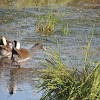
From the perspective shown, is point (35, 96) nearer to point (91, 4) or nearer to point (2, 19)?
point (2, 19)

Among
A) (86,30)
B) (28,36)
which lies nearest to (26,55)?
(28,36)

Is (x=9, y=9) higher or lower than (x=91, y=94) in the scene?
lower

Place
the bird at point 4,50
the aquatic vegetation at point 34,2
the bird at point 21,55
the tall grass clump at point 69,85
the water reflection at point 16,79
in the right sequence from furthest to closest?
the aquatic vegetation at point 34,2
the bird at point 4,50
the bird at point 21,55
the water reflection at point 16,79
the tall grass clump at point 69,85

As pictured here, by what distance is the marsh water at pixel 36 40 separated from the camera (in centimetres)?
555

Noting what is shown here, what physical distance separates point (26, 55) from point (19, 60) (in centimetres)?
27

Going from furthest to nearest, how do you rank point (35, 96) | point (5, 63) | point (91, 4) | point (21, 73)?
point (91, 4), point (5, 63), point (21, 73), point (35, 96)

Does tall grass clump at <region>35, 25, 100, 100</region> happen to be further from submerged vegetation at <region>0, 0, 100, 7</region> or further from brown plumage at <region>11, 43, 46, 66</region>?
submerged vegetation at <region>0, 0, 100, 7</region>

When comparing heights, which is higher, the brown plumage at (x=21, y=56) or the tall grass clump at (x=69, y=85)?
the tall grass clump at (x=69, y=85)

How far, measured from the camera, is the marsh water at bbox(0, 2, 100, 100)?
5.55 m

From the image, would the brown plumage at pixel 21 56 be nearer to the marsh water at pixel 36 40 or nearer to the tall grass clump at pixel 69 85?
the marsh water at pixel 36 40

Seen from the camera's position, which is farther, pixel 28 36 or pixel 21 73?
pixel 28 36

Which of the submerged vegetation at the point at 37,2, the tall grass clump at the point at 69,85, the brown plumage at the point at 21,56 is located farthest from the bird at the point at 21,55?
the submerged vegetation at the point at 37,2

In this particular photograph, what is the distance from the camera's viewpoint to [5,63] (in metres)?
7.59

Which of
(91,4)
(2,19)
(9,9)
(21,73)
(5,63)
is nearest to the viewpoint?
(21,73)
